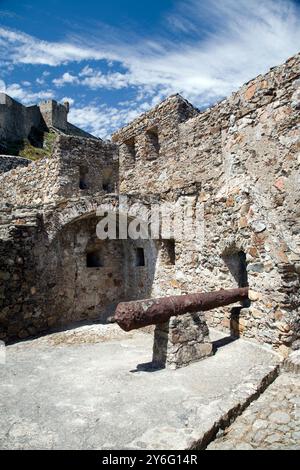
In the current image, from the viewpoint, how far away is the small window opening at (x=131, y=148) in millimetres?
11711

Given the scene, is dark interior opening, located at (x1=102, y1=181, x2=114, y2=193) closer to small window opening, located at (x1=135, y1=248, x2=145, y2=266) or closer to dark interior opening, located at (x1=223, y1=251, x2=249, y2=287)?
small window opening, located at (x1=135, y1=248, x2=145, y2=266)

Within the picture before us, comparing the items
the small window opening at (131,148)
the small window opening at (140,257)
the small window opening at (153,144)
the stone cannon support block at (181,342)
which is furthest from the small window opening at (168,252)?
the small window opening at (131,148)

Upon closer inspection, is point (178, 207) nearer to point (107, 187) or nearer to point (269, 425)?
point (107, 187)

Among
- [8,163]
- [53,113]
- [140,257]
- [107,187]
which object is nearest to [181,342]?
[140,257]

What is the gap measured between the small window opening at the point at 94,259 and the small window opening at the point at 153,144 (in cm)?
360

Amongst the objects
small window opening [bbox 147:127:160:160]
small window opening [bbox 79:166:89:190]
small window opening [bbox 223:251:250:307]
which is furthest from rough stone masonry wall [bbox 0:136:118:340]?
small window opening [bbox 223:251:250:307]

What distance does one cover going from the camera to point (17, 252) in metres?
7.32

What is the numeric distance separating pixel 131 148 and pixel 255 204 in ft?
22.7

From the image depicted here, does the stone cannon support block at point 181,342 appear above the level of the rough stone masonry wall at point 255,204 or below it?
below

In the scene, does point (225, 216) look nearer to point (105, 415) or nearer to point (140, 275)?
point (140, 275)

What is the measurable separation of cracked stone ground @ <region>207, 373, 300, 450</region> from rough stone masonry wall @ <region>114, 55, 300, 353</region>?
43.2 inches

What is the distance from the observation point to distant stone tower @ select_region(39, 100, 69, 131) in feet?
109

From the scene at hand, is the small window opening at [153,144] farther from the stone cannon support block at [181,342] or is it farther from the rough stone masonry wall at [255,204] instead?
the stone cannon support block at [181,342]
